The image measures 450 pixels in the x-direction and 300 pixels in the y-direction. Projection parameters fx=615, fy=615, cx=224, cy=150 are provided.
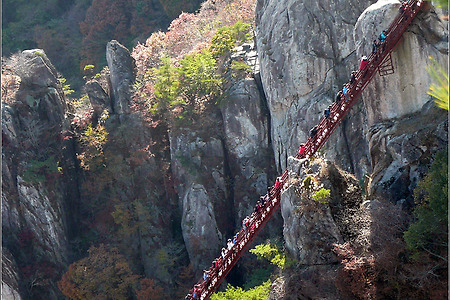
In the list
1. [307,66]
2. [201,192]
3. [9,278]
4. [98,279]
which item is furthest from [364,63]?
[9,278]

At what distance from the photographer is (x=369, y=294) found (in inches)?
758

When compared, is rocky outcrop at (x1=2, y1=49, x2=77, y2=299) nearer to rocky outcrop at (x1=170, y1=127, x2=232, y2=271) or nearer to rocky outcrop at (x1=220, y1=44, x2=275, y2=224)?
rocky outcrop at (x1=170, y1=127, x2=232, y2=271)

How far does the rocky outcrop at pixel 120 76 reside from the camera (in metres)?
37.7

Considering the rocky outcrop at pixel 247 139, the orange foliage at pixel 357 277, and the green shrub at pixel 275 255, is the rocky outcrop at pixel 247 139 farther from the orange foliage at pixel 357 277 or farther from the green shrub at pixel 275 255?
the orange foliage at pixel 357 277

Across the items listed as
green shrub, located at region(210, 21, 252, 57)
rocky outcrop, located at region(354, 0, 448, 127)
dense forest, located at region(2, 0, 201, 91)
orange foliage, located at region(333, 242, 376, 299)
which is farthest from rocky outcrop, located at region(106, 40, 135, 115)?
orange foliage, located at region(333, 242, 376, 299)

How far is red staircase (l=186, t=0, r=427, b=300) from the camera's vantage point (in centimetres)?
2253

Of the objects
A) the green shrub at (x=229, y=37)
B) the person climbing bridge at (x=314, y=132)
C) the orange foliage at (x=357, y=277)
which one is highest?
the green shrub at (x=229, y=37)

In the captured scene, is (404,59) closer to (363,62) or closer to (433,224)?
(363,62)

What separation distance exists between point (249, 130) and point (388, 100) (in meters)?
12.1

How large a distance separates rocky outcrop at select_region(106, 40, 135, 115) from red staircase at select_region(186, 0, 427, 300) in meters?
16.1

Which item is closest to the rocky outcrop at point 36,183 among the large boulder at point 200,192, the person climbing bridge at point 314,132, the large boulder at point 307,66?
the large boulder at point 200,192

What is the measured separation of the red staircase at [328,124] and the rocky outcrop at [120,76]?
16052mm

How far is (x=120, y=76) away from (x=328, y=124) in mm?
18575

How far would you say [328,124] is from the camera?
23703mm
